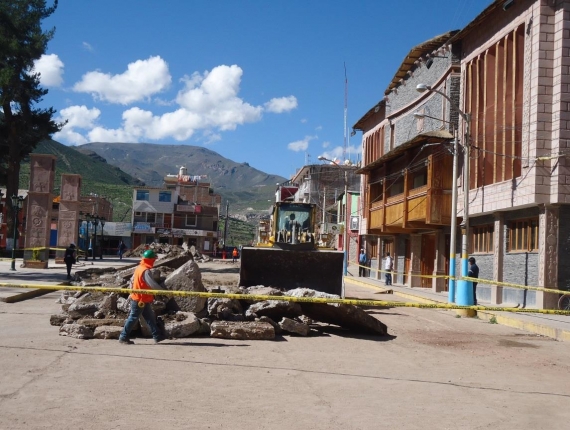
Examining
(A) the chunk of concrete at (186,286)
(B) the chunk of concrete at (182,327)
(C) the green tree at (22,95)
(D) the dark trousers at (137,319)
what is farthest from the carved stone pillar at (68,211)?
(D) the dark trousers at (137,319)

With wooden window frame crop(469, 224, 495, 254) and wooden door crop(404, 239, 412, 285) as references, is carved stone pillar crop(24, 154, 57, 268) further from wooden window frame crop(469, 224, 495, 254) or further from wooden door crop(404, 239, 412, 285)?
wooden window frame crop(469, 224, 495, 254)

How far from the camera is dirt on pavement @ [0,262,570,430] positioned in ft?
20.1

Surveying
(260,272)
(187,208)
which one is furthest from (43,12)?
(187,208)

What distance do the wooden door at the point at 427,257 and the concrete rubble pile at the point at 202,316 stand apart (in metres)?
19.3

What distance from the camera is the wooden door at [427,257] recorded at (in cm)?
3161

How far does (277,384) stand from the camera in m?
7.73

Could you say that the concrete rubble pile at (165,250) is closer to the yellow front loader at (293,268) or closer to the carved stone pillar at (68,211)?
the carved stone pillar at (68,211)

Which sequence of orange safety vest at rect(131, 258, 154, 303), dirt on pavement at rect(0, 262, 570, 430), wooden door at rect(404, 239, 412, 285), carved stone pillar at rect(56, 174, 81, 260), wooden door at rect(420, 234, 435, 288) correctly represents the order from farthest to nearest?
1. carved stone pillar at rect(56, 174, 81, 260)
2. wooden door at rect(404, 239, 412, 285)
3. wooden door at rect(420, 234, 435, 288)
4. orange safety vest at rect(131, 258, 154, 303)
5. dirt on pavement at rect(0, 262, 570, 430)

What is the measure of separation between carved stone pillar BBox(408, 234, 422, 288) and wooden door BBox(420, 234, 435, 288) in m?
0.22

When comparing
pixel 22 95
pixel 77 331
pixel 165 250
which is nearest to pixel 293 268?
pixel 77 331

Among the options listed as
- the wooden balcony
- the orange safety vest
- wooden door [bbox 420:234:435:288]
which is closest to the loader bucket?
the orange safety vest

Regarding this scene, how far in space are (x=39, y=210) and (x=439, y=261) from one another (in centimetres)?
2046

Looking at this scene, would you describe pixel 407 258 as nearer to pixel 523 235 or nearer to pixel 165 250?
pixel 165 250

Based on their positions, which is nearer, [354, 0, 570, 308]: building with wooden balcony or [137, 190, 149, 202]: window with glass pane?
[354, 0, 570, 308]: building with wooden balcony
